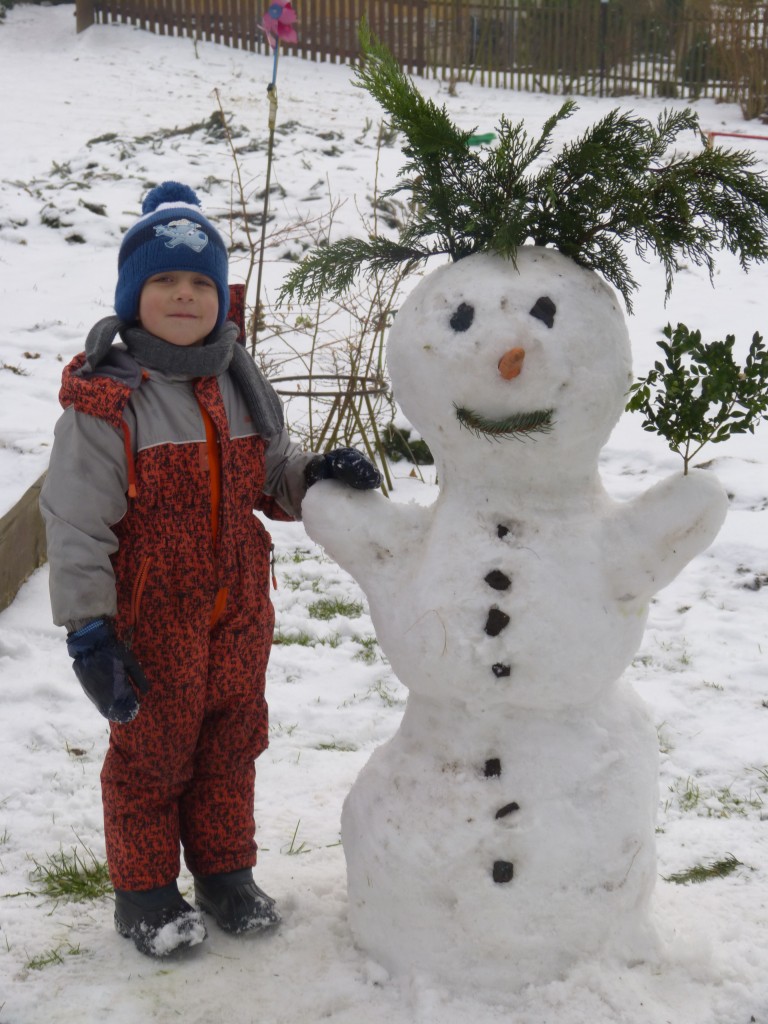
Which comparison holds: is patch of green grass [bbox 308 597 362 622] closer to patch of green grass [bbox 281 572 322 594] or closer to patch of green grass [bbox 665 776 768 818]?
patch of green grass [bbox 281 572 322 594]

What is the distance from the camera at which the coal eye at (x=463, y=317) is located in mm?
2262

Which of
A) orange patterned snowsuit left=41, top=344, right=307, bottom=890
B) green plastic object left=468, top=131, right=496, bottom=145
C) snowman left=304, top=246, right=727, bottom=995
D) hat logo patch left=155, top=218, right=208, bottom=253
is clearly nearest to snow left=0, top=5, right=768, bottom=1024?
snowman left=304, top=246, right=727, bottom=995

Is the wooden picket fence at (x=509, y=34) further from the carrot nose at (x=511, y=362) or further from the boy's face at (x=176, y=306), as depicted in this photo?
the carrot nose at (x=511, y=362)

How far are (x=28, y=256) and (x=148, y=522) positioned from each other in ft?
21.9

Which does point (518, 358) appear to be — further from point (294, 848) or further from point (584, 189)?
point (294, 848)

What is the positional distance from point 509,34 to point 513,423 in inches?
587

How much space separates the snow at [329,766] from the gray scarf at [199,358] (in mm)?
1075

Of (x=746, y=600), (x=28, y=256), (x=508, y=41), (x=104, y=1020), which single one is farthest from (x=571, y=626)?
(x=508, y=41)

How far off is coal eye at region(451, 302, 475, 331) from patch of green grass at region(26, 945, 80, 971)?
61.7 inches

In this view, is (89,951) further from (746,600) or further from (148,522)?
(746,600)

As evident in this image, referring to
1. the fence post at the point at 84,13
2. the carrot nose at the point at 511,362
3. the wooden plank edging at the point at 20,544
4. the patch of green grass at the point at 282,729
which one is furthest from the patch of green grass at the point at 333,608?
the fence post at the point at 84,13

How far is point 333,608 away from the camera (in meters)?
4.65

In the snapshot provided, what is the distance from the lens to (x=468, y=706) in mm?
2400

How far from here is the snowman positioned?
228cm
